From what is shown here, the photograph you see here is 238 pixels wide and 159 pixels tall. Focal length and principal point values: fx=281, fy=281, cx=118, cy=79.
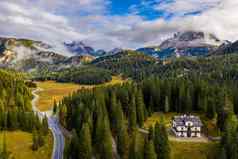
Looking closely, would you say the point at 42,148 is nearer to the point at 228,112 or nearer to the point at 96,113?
the point at 96,113

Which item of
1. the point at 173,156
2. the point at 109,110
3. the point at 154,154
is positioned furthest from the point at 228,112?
the point at 109,110

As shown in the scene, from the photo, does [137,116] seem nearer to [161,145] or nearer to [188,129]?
[188,129]

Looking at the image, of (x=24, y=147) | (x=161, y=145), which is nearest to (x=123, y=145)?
(x=161, y=145)

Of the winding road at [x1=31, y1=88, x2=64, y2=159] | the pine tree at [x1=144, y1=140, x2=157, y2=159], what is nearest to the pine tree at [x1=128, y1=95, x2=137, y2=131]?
the winding road at [x1=31, y1=88, x2=64, y2=159]

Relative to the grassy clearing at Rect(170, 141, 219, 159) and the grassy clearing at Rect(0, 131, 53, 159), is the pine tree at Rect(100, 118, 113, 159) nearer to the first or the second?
the grassy clearing at Rect(170, 141, 219, 159)

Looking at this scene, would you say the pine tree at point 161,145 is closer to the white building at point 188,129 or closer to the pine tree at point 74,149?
the white building at point 188,129

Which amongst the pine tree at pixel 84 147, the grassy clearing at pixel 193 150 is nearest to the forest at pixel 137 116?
the pine tree at pixel 84 147
